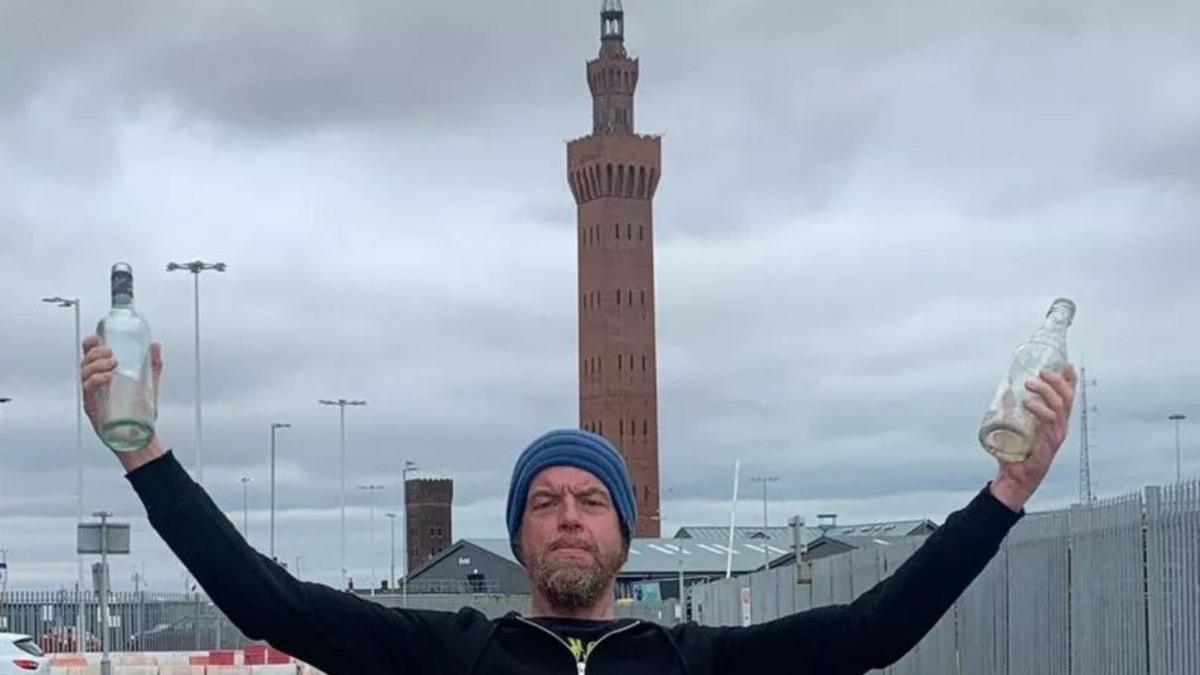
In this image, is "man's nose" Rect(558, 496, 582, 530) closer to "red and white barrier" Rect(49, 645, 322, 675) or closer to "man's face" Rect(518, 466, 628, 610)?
"man's face" Rect(518, 466, 628, 610)

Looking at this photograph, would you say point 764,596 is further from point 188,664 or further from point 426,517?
point 426,517

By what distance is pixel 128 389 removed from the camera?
4473mm

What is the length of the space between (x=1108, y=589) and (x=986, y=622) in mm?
3761

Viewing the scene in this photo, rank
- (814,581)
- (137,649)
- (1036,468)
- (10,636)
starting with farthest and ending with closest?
(137,649) → (10,636) → (814,581) → (1036,468)

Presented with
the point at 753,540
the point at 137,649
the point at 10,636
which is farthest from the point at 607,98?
the point at 10,636

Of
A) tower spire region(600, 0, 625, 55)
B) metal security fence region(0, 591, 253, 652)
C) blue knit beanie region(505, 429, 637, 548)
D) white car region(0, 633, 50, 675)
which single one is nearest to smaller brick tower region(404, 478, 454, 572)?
tower spire region(600, 0, 625, 55)

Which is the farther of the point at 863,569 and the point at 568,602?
the point at 863,569

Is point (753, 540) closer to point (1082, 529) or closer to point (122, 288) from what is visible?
point (1082, 529)

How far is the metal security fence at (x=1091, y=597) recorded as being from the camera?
12398 mm

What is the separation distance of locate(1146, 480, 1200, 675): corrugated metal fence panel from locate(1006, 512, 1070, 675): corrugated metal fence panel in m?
1.75

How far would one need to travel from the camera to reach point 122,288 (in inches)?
187

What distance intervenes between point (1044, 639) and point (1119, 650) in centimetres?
189

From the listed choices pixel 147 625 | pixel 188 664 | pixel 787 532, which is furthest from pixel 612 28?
pixel 188 664

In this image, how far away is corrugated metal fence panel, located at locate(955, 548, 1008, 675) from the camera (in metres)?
16.5
